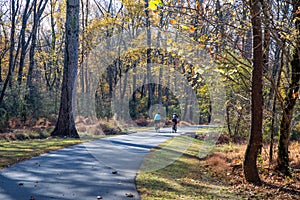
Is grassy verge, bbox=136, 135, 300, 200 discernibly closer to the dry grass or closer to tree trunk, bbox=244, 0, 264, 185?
the dry grass

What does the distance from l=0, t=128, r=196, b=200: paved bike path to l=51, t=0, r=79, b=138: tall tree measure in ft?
24.8

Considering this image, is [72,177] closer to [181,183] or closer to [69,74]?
[181,183]

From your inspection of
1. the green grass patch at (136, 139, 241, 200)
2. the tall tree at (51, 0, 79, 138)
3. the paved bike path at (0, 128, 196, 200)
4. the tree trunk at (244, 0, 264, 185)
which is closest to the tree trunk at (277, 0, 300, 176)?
the tree trunk at (244, 0, 264, 185)

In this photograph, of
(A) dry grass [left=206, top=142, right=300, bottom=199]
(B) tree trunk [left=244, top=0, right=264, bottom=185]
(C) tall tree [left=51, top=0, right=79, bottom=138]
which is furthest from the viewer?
(C) tall tree [left=51, top=0, right=79, bottom=138]

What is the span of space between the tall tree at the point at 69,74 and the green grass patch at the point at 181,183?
370 inches

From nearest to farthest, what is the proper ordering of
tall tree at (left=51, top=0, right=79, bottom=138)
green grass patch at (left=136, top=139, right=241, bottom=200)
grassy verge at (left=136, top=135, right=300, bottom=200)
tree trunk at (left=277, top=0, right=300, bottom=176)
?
green grass patch at (left=136, top=139, right=241, bottom=200) → grassy verge at (left=136, top=135, right=300, bottom=200) → tree trunk at (left=277, top=0, right=300, bottom=176) → tall tree at (left=51, top=0, right=79, bottom=138)

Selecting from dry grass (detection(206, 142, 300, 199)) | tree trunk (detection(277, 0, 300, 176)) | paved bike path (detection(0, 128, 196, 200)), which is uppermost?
tree trunk (detection(277, 0, 300, 176))

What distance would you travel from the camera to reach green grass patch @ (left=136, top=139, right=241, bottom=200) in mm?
6750

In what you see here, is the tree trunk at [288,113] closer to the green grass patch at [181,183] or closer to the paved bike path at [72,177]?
the green grass patch at [181,183]

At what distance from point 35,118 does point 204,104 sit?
52.5 ft

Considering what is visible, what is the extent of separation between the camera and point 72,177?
25.7ft

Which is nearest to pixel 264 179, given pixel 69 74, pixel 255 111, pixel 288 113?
pixel 288 113

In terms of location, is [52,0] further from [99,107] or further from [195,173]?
[195,173]

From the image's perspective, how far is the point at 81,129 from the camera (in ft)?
75.2
